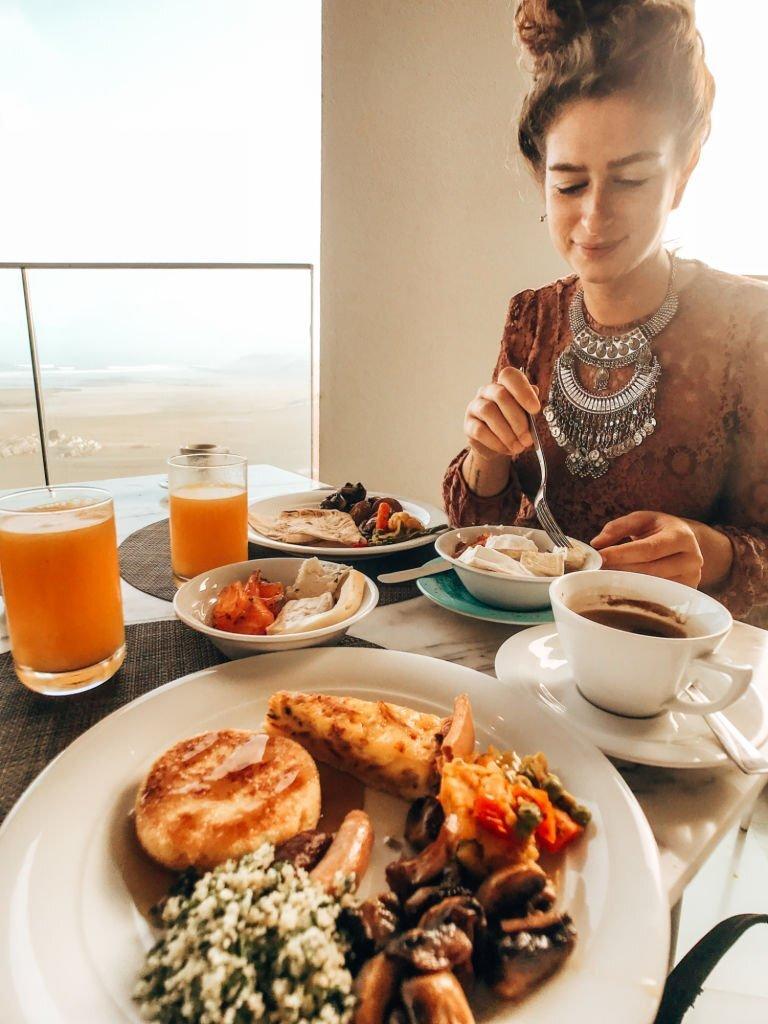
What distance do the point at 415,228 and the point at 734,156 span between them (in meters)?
1.79

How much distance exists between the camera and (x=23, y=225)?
3.28m

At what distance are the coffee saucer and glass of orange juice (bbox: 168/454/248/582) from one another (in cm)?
60

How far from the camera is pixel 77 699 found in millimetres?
877

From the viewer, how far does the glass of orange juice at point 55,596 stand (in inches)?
34.3

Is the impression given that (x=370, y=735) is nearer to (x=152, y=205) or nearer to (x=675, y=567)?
(x=675, y=567)

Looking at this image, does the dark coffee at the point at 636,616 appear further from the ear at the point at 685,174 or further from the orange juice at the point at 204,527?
the ear at the point at 685,174

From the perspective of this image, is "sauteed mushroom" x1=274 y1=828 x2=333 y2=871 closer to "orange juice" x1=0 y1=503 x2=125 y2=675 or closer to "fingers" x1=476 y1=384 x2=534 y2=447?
"orange juice" x1=0 y1=503 x2=125 y2=675

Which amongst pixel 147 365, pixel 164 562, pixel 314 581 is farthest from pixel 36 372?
pixel 314 581

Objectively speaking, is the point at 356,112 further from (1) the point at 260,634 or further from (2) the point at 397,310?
(1) the point at 260,634

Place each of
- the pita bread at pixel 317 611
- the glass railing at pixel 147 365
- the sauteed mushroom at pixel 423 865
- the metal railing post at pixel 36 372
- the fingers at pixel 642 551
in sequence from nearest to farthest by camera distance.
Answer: the sauteed mushroom at pixel 423 865 → the pita bread at pixel 317 611 → the fingers at pixel 642 551 → the metal railing post at pixel 36 372 → the glass railing at pixel 147 365

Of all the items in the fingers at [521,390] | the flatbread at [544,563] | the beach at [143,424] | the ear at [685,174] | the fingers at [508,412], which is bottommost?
the beach at [143,424]

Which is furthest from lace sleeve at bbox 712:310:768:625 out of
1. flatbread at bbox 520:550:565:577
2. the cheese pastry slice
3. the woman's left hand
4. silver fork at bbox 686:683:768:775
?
the cheese pastry slice

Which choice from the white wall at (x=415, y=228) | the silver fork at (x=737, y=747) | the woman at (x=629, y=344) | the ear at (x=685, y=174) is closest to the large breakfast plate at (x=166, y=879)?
the silver fork at (x=737, y=747)

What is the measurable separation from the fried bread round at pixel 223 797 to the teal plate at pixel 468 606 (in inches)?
18.3
